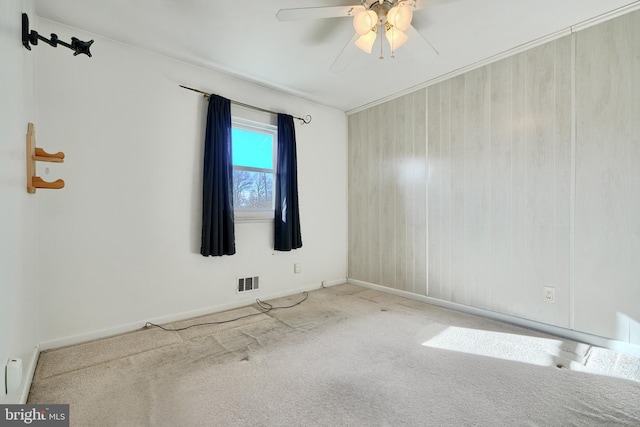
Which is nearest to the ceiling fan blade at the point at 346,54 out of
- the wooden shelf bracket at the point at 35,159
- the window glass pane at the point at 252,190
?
the window glass pane at the point at 252,190

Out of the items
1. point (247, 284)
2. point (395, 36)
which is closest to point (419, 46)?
point (395, 36)

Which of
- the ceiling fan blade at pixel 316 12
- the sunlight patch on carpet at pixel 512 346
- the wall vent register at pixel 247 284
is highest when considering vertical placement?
the ceiling fan blade at pixel 316 12

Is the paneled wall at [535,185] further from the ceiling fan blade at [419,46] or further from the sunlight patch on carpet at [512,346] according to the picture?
the ceiling fan blade at [419,46]

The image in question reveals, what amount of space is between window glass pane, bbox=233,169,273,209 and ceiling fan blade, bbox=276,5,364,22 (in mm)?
1641

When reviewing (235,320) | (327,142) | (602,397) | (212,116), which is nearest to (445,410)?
(602,397)

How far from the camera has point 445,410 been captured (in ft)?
4.61

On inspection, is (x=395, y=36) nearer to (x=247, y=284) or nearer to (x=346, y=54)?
(x=346, y=54)

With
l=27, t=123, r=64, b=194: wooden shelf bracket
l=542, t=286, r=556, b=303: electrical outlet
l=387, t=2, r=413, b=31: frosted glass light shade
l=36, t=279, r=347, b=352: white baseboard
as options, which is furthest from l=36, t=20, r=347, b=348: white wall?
l=542, t=286, r=556, b=303: electrical outlet

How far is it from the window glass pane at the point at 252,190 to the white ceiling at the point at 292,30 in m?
1.01

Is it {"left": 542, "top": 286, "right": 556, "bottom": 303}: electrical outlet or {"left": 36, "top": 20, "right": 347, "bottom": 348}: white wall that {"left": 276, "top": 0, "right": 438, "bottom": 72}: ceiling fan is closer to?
{"left": 36, "top": 20, "right": 347, "bottom": 348}: white wall

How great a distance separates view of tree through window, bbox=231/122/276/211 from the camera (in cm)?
300

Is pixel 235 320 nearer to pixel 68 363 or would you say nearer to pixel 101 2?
pixel 68 363

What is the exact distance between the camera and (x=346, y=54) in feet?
6.75

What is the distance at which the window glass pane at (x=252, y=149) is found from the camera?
2992 millimetres
